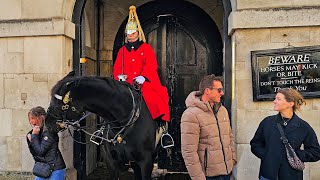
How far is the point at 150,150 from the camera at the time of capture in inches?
182

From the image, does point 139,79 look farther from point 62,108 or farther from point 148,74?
point 62,108

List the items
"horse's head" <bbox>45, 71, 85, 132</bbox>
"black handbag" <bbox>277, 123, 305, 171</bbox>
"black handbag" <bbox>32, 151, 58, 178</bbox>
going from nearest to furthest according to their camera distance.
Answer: "black handbag" <bbox>277, 123, 305, 171</bbox>, "horse's head" <bbox>45, 71, 85, 132</bbox>, "black handbag" <bbox>32, 151, 58, 178</bbox>

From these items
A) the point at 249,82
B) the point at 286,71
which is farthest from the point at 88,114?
the point at 286,71

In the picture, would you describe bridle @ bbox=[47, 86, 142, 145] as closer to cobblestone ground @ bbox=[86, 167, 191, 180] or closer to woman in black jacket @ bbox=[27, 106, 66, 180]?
woman in black jacket @ bbox=[27, 106, 66, 180]

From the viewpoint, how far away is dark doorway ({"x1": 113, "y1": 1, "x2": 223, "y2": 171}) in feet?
25.0

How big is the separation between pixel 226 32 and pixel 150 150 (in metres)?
2.09

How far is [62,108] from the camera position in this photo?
4.10m

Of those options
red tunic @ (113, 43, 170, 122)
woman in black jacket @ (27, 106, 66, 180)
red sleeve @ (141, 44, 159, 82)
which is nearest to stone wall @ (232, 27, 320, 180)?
red tunic @ (113, 43, 170, 122)

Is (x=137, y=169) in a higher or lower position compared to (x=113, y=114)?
lower

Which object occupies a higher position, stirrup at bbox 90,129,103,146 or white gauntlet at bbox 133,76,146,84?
white gauntlet at bbox 133,76,146,84

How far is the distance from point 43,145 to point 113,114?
856mm

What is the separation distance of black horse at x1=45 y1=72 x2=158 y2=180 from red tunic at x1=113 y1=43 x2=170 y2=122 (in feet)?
0.52

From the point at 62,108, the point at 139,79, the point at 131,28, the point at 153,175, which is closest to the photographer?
the point at 62,108

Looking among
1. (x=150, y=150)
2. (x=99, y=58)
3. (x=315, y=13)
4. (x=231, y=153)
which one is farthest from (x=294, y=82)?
(x=99, y=58)
